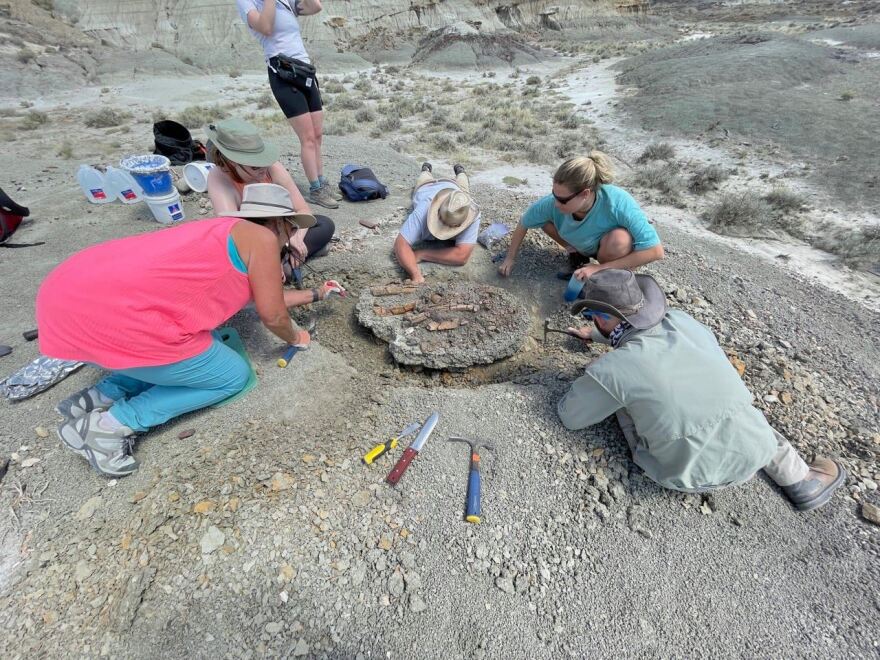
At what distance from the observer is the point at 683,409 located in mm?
1817

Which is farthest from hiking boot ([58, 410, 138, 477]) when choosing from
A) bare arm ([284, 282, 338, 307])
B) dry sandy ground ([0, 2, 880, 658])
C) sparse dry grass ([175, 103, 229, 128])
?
sparse dry grass ([175, 103, 229, 128])

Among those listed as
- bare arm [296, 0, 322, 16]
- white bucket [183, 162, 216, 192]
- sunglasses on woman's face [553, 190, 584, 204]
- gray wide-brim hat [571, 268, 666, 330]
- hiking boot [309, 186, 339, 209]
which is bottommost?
hiking boot [309, 186, 339, 209]

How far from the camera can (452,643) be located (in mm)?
1676

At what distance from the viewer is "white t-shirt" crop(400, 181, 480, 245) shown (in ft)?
12.7

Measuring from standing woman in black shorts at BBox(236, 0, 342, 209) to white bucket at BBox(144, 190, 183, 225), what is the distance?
5.23 ft

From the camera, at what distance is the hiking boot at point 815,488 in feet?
6.59

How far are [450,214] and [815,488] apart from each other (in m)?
3.10

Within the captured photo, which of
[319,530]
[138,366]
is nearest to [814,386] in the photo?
[319,530]

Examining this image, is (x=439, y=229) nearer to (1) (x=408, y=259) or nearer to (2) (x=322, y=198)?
(1) (x=408, y=259)

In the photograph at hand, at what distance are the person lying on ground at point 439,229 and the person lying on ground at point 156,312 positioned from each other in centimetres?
158

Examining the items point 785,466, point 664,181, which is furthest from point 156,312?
point 664,181

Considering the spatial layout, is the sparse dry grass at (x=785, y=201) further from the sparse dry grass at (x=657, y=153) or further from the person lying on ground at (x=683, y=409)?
the person lying on ground at (x=683, y=409)

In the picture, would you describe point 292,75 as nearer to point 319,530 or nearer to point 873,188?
point 319,530

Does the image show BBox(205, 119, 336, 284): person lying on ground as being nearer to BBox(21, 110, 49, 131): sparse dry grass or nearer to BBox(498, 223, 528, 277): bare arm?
BBox(498, 223, 528, 277): bare arm
